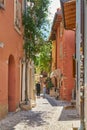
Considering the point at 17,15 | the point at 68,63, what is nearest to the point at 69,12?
the point at 17,15

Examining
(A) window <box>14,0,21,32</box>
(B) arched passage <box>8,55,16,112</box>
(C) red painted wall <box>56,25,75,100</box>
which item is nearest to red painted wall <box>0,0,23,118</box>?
(B) arched passage <box>8,55,16,112</box>

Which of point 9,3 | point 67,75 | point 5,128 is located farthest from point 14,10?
point 67,75

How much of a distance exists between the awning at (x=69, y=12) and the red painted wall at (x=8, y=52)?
2.22m

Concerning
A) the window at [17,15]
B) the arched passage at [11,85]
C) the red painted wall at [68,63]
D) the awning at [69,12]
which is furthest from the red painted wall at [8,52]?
the red painted wall at [68,63]

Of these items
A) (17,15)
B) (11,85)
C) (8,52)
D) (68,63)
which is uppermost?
(17,15)

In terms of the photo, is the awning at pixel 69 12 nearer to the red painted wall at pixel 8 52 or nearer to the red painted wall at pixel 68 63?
the red painted wall at pixel 8 52

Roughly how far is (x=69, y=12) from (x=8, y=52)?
12.3ft

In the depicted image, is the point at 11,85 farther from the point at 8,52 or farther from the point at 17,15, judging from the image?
the point at 17,15

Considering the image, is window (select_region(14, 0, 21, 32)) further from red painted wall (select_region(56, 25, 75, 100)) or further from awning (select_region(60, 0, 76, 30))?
red painted wall (select_region(56, 25, 75, 100))

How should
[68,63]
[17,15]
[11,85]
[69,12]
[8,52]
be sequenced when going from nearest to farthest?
[8,52], [69,12], [11,85], [17,15], [68,63]

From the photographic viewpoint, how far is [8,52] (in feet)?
58.1

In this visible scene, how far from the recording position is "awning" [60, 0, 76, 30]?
689 inches

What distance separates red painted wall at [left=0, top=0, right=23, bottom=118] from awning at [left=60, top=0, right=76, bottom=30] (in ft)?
7.28

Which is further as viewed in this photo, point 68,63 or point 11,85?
point 68,63
